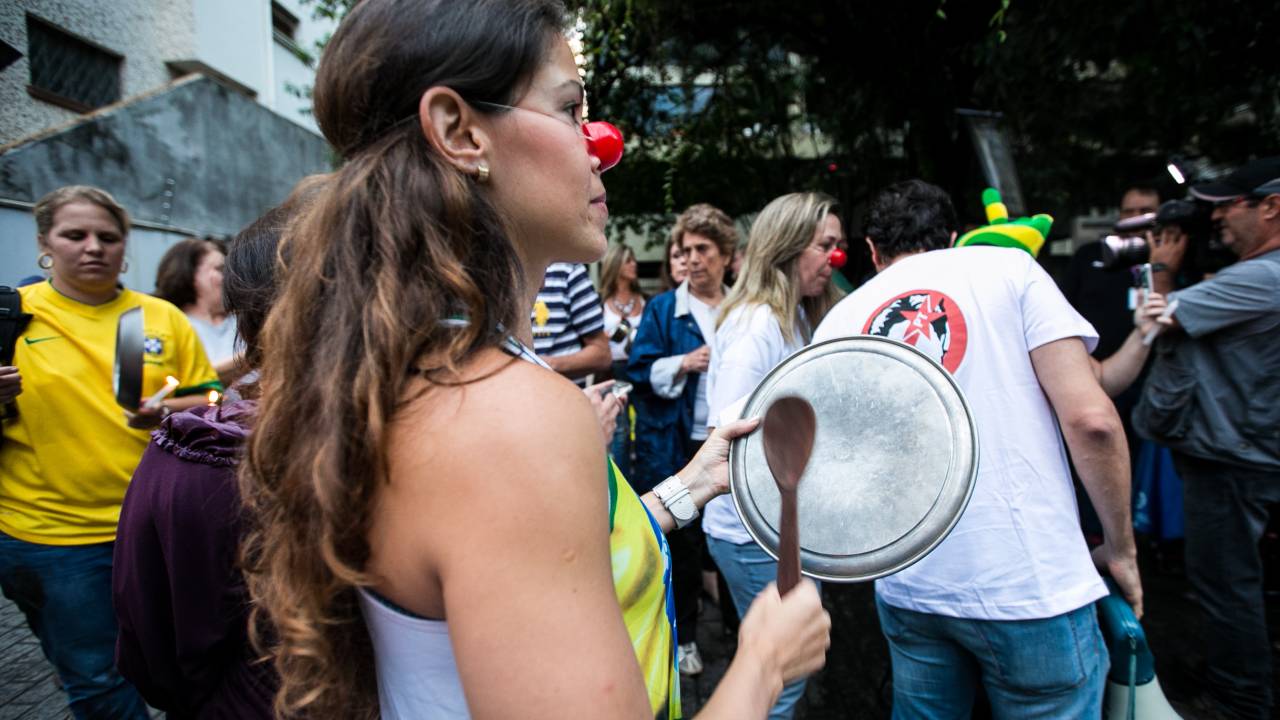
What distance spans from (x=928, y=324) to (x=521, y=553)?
1.61 m

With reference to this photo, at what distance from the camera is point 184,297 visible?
4.03m

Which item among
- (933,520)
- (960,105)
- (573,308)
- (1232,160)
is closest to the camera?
(933,520)

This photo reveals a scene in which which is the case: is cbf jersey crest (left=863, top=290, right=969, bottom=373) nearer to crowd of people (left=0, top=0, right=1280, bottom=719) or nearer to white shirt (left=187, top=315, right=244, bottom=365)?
crowd of people (left=0, top=0, right=1280, bottom=719)

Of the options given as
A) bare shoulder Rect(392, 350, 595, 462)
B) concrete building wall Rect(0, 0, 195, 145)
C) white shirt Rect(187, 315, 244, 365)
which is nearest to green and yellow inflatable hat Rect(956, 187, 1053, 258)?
bare shoulder Rect(392, 350, 595, 462)

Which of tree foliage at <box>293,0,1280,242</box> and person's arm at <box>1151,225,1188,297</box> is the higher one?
tree foliage at <box>293,0,1280,242</box>

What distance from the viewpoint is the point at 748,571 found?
8.93 feet

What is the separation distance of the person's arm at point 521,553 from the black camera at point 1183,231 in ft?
13.2

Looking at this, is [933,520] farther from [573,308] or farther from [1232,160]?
[1232,160]

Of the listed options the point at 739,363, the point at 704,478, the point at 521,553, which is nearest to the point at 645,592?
the point at 521,553

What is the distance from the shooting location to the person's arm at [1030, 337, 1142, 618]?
183cm

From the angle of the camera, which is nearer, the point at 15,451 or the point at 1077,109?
the point at 15,451

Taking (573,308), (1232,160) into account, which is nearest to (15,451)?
(573,308)

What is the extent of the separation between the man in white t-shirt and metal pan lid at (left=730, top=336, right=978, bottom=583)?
1.72 feet

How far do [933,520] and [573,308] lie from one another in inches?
112
